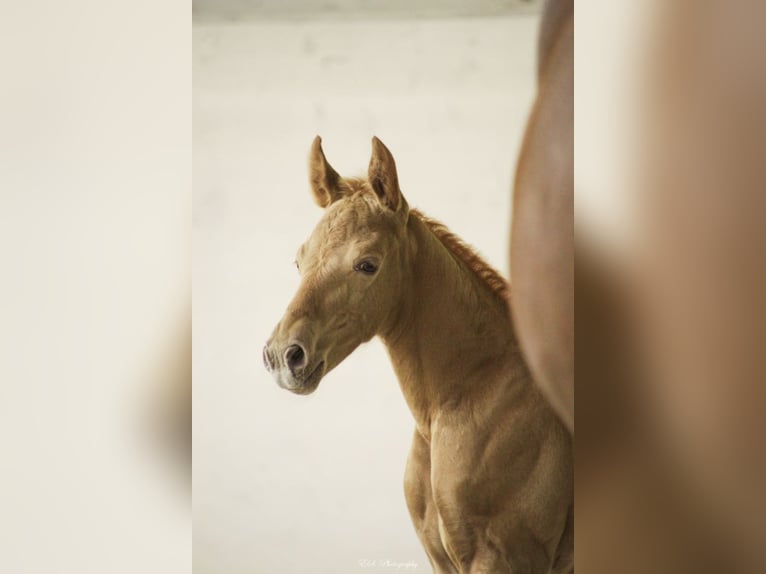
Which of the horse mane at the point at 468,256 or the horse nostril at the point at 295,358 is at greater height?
the horse mane at the point at 468,256

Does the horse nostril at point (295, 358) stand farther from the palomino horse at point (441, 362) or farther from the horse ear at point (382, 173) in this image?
the horse ear at point (382, 173)

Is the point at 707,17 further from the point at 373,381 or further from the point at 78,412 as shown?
the point at 78,412

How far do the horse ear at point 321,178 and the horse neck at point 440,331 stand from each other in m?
0.15

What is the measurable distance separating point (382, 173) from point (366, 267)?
0.57 ft

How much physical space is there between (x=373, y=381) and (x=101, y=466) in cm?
56

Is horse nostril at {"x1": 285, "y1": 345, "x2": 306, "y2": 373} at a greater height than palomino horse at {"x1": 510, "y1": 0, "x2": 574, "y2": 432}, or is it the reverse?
palomino horse at {"x1": 510, "y1": 0, "x2": 574, "y2": 432}

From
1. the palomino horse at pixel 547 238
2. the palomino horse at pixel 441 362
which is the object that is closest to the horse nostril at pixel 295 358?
the palomino horse at pixel 441 362

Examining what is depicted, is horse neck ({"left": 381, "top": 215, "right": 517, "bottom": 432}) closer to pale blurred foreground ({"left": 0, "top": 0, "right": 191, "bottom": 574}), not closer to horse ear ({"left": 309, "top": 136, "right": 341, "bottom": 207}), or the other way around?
horse ear ({"left": 309, "top": 136, "right": 341, "bottom": 207})

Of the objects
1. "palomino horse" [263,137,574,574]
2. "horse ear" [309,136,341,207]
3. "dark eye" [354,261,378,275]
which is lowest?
"palomino horse" [263,137,574,574]

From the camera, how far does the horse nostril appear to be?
4.99 feet

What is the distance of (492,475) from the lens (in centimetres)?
150

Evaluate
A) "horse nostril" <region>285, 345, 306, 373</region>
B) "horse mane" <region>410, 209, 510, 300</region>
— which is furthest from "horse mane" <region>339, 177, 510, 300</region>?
"horse nostril" <region>285, 345, 306, 373</region>

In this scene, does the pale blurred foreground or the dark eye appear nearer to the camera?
the dark eye

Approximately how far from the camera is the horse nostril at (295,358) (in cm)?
152
